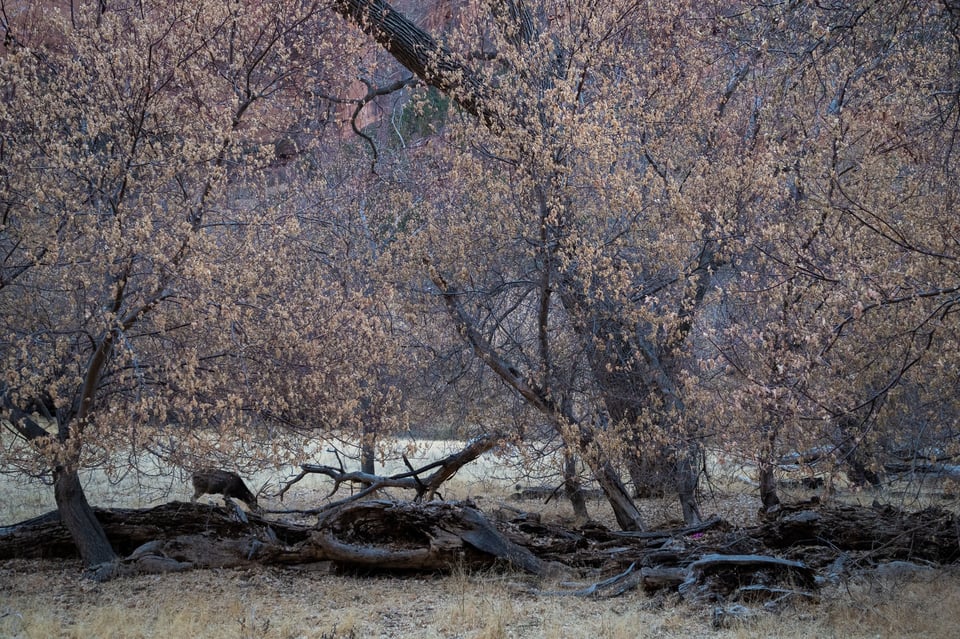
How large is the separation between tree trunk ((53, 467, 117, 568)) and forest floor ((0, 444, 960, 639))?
24cm

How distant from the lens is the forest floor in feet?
20.4

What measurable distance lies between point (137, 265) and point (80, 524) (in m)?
2.67

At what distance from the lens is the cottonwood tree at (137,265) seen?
7370mm

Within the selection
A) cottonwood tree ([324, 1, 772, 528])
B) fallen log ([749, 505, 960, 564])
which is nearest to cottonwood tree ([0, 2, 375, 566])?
cottonwood tree ([324, 1, 772, 528])

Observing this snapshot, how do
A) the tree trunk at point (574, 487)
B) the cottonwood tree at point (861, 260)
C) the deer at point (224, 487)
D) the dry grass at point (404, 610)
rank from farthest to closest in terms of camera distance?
1. the tree trunk at point (574, 487)
2. the deer at point (224, 487)
3. the cottonwood tree at point (861, 260)
4. the dry grass at point (404, 610)

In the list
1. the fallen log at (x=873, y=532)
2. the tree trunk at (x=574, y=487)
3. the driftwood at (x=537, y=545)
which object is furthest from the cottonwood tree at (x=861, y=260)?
the tree trunk at (x=574, y=487)

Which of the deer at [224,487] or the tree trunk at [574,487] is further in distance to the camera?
the tree trunk at [574,487]

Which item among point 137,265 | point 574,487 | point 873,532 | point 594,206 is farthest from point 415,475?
Result: point 873,532

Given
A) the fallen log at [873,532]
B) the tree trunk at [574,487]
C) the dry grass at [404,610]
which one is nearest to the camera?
the dry grass at [404,610]

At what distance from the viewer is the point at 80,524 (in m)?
8.55

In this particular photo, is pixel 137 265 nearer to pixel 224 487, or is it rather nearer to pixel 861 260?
pixel 224 487

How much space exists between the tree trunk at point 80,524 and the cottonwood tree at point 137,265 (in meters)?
0.02

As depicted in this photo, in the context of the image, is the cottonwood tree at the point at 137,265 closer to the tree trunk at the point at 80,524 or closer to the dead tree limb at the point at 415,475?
the tree trunk at the point at 80,524

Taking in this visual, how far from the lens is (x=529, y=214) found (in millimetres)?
9680
